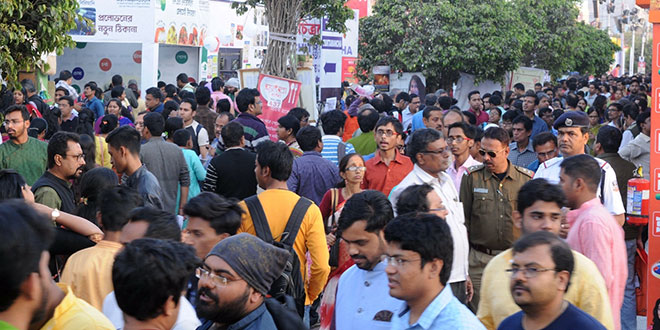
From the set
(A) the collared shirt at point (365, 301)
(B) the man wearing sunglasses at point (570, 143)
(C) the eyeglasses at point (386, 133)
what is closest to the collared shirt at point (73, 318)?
(A) the collared shirt at point (365, 301)

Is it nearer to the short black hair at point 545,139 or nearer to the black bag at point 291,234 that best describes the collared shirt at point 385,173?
the short black hair at point 545,139

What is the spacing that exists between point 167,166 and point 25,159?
4.27ft

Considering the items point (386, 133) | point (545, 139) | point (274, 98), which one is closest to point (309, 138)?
point (386, 133)

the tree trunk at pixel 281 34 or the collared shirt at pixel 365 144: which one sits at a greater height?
the tree trunk at pixel 281 34

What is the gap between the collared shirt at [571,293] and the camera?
420cm

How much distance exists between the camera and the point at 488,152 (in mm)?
6773

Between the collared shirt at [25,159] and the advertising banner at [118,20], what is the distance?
54.9 feet

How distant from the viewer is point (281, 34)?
13727mm

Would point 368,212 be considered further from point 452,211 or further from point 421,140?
point 421,140

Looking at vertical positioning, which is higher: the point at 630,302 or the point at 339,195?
the point at 339,195

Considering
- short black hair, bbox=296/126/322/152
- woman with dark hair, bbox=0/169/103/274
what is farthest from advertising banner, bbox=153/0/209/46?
woman with dark hair, bbox=0/169/103/274

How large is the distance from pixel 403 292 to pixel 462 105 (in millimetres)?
26253

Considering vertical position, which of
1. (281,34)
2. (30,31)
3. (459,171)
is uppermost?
(281,34)

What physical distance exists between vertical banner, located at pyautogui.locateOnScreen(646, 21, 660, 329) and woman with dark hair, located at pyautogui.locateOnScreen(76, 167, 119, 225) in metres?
4.13
